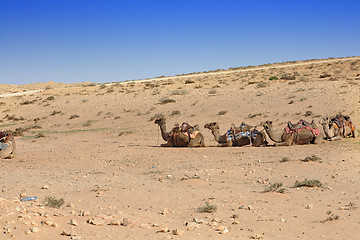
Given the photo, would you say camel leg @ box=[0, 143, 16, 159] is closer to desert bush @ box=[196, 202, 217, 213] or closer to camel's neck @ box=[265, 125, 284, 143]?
camel's neck @ box=[265, 125, 284, 143]

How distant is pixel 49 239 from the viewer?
6.23 metres

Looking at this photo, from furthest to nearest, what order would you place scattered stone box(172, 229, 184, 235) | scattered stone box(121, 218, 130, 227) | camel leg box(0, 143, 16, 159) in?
camel leg box(0, 143, 16, 159) < scattered stone box(121, 218, 130, 227) < scattered stone box(172, 229, 184, 235)

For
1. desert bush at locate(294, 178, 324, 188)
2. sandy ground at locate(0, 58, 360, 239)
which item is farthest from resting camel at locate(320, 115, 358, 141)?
desert bush at locate(294, 178, 324, 188)

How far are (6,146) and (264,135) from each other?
944cm

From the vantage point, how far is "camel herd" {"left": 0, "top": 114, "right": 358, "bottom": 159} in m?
17.1

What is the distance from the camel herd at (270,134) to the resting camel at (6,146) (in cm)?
579

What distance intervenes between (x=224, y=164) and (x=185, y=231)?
691cm

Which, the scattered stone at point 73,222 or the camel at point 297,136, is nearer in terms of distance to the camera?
the scattered stone at point 73,222

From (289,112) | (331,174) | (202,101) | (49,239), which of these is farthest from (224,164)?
(202,101)

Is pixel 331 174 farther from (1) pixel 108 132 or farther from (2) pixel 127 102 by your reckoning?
(2) pixel 127 102

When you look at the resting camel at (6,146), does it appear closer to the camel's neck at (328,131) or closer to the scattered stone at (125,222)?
the scattered stone at (125,222)

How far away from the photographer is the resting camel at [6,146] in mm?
16005

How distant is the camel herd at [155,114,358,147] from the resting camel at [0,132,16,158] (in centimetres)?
579

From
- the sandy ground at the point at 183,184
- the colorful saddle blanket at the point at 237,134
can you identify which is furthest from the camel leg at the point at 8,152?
the colorful saddle blanket at the point at 237,134
